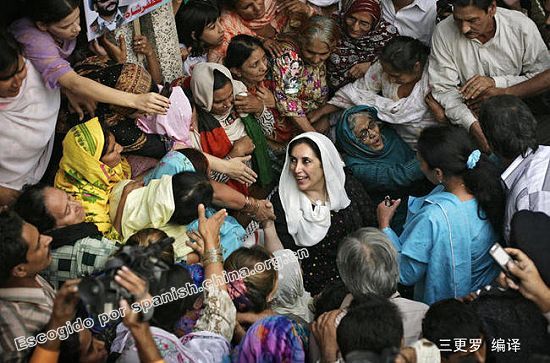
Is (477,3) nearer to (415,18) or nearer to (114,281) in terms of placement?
(415,18)

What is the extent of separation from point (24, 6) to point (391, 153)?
2479mm

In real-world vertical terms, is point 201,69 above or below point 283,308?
above

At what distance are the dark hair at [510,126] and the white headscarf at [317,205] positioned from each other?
3.14ft

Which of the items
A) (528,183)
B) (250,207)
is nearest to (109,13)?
(250,207)

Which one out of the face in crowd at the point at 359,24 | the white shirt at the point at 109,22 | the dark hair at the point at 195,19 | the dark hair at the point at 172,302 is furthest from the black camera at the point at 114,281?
the face in crowd at the point at 359,24

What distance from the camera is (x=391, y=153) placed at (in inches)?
185

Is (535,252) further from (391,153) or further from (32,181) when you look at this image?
(32,181)

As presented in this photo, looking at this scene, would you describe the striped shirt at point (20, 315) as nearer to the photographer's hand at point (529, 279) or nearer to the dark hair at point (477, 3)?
the photographer's hand at point (529, 279)

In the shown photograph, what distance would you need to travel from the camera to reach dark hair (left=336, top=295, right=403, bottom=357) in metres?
2.45

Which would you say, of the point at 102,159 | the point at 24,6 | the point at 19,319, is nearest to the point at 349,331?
the point at 19,319

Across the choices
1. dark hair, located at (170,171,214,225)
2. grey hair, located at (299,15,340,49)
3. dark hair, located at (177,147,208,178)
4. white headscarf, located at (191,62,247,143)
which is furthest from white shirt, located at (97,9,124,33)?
grey hair, located at (299,15,340,49)

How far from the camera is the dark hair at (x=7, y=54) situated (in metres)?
3.10

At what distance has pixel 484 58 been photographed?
14.6 ft

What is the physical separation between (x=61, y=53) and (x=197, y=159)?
2.92 feet
